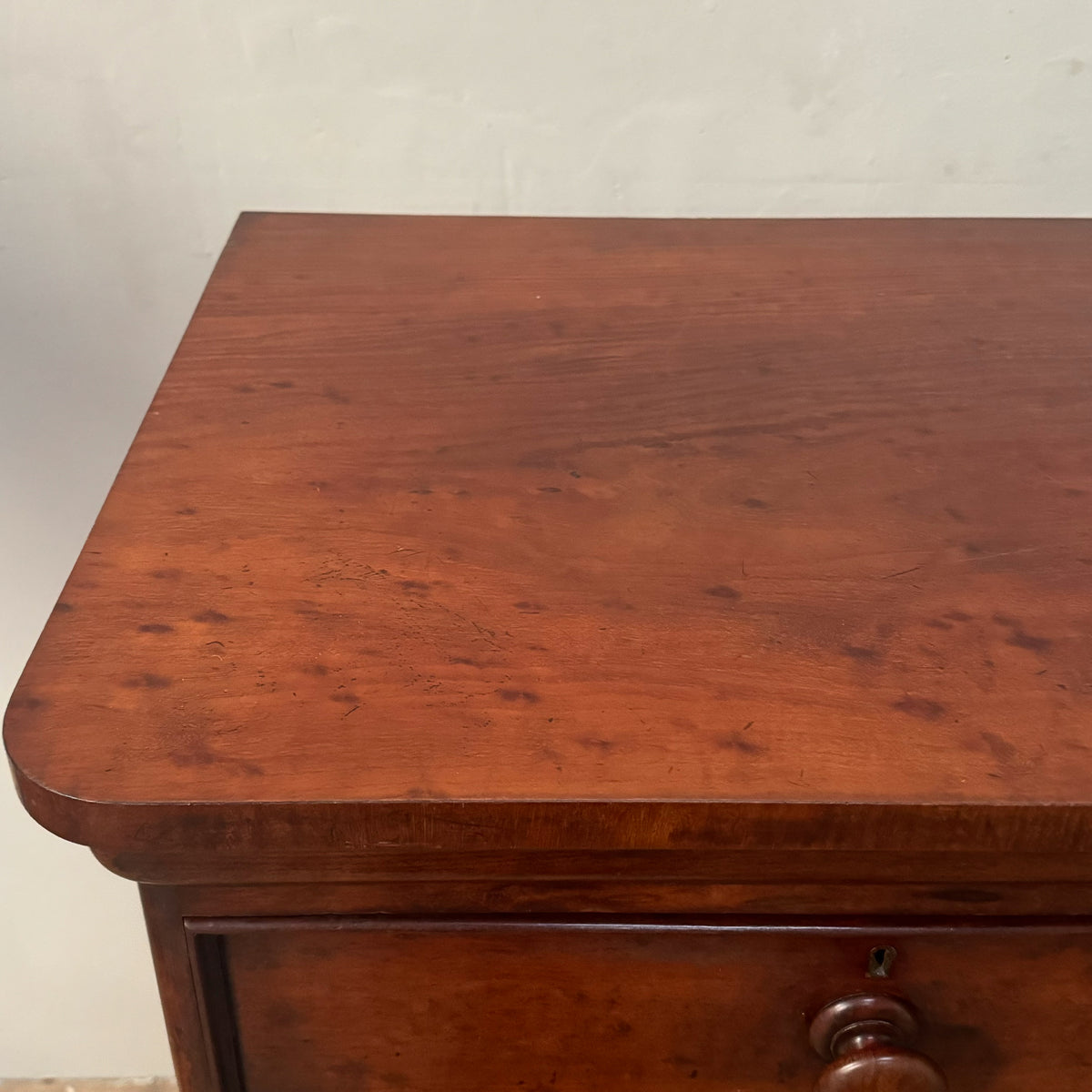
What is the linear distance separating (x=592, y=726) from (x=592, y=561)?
94 millimetres

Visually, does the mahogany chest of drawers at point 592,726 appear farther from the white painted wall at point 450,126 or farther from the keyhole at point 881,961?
the white painted wall at point 450,126

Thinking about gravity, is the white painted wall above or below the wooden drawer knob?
above

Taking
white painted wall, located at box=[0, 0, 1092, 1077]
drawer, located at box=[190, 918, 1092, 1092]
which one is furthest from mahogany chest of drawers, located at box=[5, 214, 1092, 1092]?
white painted wall, located at box=[0, 0, 1092, 1077]

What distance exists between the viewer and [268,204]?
0.88m

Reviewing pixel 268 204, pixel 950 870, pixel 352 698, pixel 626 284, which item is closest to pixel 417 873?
pixel 352 698

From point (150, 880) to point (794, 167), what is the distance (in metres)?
0.70

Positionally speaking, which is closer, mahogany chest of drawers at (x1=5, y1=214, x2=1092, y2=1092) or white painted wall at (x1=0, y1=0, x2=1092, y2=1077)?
mahogany chest of drawers at (x1=5, y1=214, x2=1092, y2=1092)

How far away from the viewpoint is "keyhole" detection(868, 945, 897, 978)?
431mm

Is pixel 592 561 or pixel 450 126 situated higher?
pixel 450 126

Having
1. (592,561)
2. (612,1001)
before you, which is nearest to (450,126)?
(592,561)

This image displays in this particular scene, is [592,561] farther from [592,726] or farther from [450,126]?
[450,126]

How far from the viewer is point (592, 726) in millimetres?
380

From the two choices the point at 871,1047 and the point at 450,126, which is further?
the point at 450,126

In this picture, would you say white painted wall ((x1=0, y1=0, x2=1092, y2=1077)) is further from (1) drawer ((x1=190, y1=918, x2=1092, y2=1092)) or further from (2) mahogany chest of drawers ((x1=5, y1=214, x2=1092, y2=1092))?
(1) drawer ((x1=190, y1=918, x2=1092, y2=1092))
